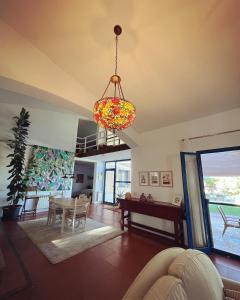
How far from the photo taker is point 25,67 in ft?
8.39

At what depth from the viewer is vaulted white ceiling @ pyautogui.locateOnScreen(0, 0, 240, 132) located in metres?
1.94

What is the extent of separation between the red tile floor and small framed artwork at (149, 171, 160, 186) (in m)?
1.42

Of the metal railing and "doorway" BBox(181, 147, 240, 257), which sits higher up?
the metal railing

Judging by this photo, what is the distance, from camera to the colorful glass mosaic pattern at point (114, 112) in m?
1.69

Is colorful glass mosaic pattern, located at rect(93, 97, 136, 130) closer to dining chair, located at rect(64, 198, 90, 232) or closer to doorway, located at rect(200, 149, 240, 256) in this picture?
doorway, located at rect(200, 149, 240, 256)

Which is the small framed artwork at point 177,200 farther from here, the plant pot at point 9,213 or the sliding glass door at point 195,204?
the plant pot at point 9,213

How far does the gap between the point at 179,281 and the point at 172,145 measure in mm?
3375

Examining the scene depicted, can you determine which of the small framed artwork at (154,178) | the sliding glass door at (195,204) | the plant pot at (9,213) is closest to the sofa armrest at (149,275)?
the sliding glass door at (195,204)

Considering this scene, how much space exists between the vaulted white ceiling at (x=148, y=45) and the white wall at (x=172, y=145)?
27cm

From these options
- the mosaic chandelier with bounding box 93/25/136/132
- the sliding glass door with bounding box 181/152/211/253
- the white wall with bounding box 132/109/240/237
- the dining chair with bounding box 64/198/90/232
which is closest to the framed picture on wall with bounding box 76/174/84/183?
the dining chair with bounding box 64/198/90/232

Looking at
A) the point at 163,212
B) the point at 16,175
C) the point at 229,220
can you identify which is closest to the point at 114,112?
the point at 163,212

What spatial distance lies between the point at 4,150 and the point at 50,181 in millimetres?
2033

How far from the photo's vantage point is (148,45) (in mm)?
2355

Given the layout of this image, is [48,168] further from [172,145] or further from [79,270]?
[172,145]
